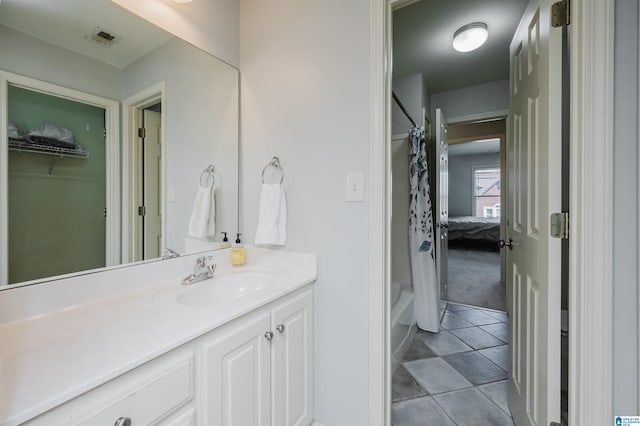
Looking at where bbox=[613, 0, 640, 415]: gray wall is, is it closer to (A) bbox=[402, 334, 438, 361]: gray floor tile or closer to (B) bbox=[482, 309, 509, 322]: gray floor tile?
(A) bbox=[402, 334, 438, 361]: gray floor tile

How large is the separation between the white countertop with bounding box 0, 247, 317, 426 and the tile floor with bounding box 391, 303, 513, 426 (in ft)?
3.55

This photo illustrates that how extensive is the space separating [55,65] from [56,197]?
1.55ft

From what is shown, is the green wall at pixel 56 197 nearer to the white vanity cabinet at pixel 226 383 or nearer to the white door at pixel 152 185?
the white door at pixel 152 185

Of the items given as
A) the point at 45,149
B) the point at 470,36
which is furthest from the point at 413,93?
the point at 45,149

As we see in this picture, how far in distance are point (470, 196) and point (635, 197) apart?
8697mm

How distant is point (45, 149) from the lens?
3.08 ft

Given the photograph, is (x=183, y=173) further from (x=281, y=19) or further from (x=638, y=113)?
(x=638, y=113)

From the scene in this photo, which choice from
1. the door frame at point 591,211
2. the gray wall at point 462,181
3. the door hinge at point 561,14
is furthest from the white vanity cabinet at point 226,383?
the gray wall at point 462,181

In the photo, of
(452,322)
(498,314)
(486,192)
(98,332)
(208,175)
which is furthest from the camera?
(486,192)

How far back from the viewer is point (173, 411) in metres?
0.72

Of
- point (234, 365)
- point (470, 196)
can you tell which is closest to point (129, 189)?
A: point (234, 365)

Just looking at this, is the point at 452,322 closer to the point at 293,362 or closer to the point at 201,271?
the point at 293,362

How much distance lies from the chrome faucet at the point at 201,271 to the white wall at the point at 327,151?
1.32 ft

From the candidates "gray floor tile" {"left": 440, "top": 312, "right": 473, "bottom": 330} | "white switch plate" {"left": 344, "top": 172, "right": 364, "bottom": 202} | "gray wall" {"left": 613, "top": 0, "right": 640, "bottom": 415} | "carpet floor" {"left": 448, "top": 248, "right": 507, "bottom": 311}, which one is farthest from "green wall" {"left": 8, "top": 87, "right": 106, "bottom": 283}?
"carpet floor" {"left": 448, "top": 248, "right": 507, "bottom": 311}
